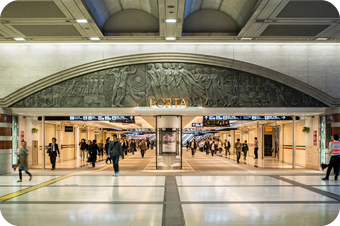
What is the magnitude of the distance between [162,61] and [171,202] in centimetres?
890

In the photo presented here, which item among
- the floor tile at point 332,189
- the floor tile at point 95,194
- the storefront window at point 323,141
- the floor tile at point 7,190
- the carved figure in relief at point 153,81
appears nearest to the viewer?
the floor tile at point 95,194

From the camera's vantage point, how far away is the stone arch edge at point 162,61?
1562cm

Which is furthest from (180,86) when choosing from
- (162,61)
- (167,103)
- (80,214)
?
(80,214)

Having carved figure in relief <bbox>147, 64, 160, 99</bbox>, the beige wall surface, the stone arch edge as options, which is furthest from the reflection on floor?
the beige wall surface

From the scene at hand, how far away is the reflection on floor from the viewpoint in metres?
6.49

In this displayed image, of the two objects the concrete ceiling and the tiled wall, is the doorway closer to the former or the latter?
the concrete ceiling

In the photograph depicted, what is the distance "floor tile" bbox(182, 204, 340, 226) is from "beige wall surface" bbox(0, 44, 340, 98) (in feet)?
30.3

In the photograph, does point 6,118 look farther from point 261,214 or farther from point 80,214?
point 261,214

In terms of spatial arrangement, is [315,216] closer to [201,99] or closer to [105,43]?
[201,99]

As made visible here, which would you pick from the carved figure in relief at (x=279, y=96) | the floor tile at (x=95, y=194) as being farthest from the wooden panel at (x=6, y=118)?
the carved figure in relief at (x=279, y=96)

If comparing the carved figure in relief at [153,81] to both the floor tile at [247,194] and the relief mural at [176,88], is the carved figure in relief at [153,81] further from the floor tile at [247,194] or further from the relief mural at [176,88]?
the floor tile at [247,194]

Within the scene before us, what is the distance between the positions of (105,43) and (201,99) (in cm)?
521

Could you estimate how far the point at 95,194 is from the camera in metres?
9.38

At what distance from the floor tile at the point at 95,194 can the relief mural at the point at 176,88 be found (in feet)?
20.0
